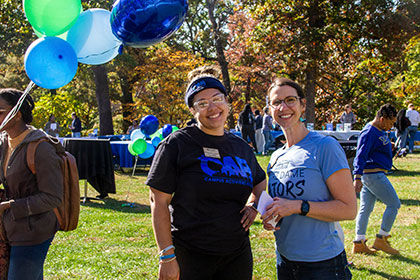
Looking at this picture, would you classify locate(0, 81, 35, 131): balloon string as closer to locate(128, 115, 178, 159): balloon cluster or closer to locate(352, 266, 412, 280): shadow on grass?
locate(352, 266, 412, 280): shadow on grass

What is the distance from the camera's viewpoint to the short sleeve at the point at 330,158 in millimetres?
2074

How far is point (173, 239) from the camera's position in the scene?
2.18 meters

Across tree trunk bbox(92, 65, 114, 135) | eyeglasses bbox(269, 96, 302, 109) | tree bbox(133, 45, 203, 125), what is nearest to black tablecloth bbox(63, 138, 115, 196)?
eyeglasses bbox(269, 96, 302, 109)

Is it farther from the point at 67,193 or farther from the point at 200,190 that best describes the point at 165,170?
the point at 67,193

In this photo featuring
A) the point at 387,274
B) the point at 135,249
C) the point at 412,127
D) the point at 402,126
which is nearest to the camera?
the point at 387,274

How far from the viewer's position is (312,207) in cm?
206

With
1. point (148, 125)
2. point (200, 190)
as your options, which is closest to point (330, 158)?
point (200, 190)

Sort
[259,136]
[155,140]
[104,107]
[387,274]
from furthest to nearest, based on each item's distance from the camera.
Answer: [104,107] < [259,136] < [155,140] < [387,274]

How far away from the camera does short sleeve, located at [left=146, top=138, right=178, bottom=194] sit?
2.06 meters

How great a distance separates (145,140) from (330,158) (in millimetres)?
8056

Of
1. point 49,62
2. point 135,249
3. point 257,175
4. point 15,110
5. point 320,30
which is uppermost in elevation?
point 320,30

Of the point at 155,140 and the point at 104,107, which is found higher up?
the point at 104,107

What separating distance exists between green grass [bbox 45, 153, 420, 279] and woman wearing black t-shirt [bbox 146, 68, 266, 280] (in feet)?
7.13

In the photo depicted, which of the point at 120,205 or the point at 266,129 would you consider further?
the point at 266,129
